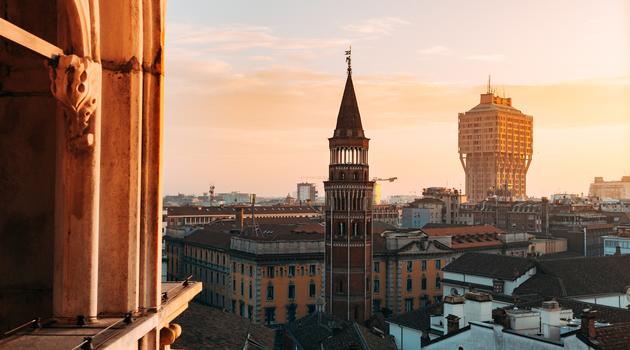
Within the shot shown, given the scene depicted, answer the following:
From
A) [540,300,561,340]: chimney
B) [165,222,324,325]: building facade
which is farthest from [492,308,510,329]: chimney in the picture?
[165,222,324,325]: building facade

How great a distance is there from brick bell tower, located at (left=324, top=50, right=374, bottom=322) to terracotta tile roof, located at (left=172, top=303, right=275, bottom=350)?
29698mm

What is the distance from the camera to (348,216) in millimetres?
59719

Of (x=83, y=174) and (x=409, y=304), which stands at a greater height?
(x=83, y=174)

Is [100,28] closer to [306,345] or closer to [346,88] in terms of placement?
[306,345]

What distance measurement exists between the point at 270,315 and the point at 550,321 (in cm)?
4012

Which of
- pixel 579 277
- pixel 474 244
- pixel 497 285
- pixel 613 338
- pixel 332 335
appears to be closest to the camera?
pixel 613 338

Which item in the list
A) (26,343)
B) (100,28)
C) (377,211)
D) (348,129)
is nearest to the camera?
(26,343)

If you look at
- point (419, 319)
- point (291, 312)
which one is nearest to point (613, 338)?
point (419, 319)

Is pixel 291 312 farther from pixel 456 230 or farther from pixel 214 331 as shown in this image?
pixel 214 331

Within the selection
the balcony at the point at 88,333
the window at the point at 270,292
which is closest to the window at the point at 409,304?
the window at the point at 270,292

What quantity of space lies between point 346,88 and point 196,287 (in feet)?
178

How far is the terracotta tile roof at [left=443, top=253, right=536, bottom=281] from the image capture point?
2079 inches

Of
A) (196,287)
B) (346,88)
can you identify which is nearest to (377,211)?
(346,88)

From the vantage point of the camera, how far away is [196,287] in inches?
265
